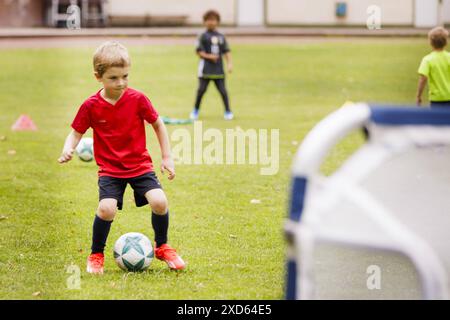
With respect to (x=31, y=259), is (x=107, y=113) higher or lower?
higher

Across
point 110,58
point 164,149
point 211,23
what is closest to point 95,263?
point 164,149

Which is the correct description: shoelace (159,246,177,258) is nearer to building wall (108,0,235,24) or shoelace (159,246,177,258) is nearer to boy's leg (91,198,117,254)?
boy's leg (91,198,117,254)

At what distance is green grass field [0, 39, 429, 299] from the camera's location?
5598mm

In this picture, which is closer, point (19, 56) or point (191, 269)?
point (191, 269)

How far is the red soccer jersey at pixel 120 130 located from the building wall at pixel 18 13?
35723mm

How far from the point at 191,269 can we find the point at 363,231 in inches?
105

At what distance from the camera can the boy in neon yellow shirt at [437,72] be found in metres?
10.2

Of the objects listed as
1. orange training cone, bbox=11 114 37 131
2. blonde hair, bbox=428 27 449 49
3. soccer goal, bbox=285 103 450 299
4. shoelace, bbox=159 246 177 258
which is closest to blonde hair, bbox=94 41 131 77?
shoelace, bbox=159 246 177 258

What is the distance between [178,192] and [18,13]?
33.4 meters

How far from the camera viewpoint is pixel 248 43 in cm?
3153

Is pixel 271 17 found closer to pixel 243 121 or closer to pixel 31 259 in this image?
pixel 243 121

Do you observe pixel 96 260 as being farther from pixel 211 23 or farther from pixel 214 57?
pixel 211 23

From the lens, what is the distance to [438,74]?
10172 mm
